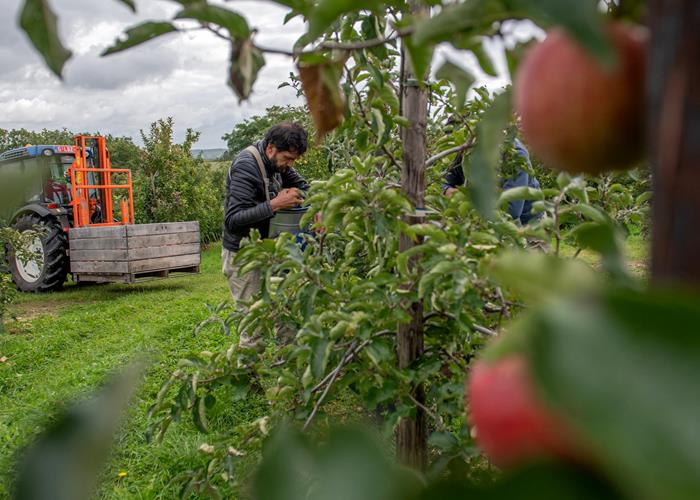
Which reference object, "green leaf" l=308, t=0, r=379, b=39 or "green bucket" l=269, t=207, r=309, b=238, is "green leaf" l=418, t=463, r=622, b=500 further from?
"green bucket" l=269, t=207, r=309, b=238

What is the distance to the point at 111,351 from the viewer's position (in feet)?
16.8

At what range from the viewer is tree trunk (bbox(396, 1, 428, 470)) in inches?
63.6

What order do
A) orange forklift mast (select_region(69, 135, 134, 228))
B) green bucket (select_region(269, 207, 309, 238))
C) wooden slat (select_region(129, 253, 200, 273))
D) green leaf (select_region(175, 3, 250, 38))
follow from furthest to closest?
orange forklift mast (select_region(69, 135, 134, 228)) < wooden slat (select_region(129, 253, 200, 273)) < green bucket (select_region(269, 207, 309, 238)) < green leaf (select_region(175, 3, 250, 38))

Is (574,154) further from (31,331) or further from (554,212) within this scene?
(31,331)

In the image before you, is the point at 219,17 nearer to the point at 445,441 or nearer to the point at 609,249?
the point at 609,249

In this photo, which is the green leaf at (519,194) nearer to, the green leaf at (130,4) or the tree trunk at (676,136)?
the green leaf at (130,4)

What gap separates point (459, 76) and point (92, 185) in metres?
9.19

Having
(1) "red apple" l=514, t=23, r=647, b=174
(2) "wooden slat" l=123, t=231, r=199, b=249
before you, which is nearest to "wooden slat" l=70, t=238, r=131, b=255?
(2) "wooden slat" l=123, t=231, r=199, b=249

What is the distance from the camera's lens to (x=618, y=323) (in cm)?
19

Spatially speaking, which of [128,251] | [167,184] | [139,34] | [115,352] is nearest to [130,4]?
[139,34]

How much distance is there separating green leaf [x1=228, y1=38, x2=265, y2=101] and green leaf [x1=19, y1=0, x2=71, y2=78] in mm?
139

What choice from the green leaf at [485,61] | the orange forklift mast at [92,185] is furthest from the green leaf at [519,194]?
the orange forklift mast at [92,185]

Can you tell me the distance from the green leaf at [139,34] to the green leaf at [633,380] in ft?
1.53

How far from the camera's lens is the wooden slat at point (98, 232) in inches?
295
